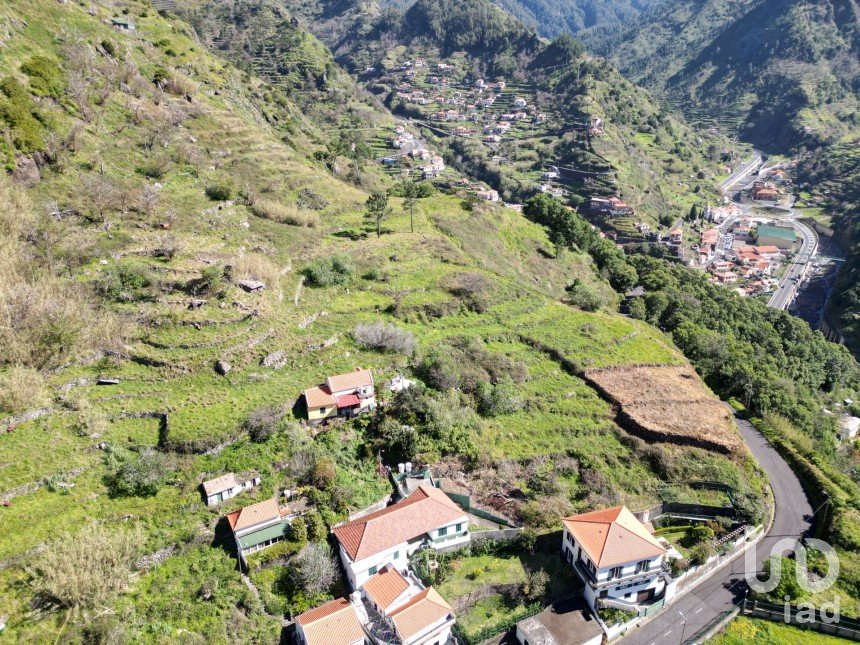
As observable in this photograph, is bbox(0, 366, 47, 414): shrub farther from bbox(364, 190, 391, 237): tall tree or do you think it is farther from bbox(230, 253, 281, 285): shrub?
bbox(364, 190, 391, 237): tall tree

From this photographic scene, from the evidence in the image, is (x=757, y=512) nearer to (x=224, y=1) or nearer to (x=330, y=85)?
(x=330, y=85)

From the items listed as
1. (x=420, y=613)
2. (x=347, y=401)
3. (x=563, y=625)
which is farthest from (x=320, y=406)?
(x=563, y=625)

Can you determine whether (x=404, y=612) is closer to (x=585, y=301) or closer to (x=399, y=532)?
(x=399, y=532)

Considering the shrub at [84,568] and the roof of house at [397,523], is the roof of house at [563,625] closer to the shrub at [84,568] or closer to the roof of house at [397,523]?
the roof of house at [397,523]

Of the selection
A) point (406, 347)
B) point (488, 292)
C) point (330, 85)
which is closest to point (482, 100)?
point (330, 85)

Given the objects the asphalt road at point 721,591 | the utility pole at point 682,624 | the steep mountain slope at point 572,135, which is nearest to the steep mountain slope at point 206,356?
the asphalt road at point 721,591
